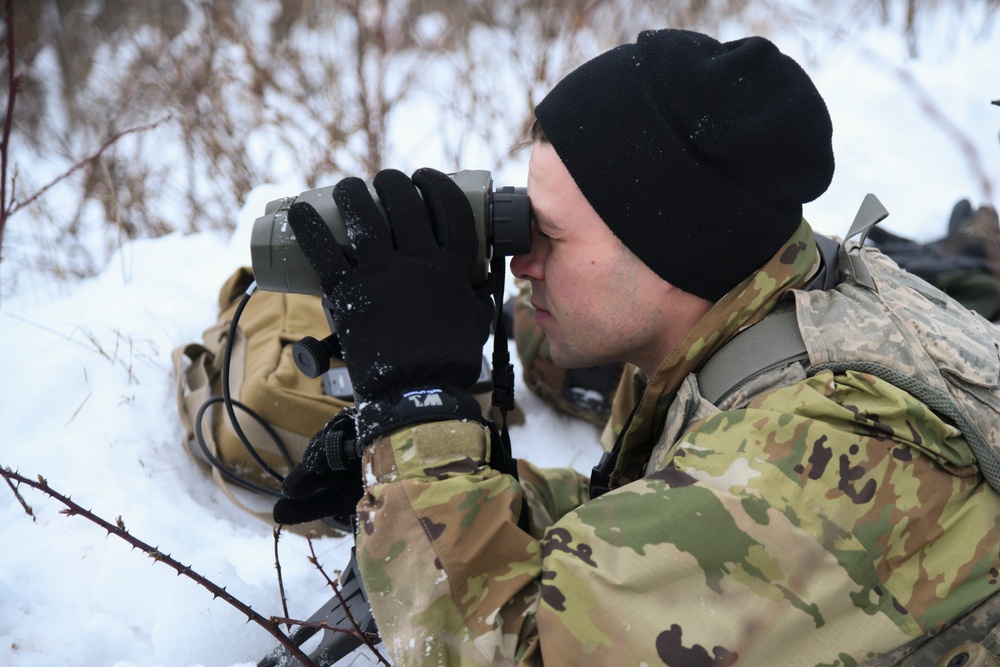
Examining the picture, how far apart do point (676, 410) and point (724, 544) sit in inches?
13.8

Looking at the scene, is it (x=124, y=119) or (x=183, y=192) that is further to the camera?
(x=124, y=119)

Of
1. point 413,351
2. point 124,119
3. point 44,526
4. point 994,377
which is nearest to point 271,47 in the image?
point 124,119

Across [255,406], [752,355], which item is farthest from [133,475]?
[752,355]

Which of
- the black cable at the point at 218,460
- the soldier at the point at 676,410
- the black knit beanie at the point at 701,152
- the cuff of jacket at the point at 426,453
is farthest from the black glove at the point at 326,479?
the black knit beanie at the point at 701,152

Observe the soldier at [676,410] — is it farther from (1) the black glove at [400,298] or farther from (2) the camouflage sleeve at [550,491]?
(2) the camouflage sleeve at [550,491]

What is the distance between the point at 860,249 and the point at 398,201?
0.90m

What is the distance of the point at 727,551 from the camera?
3.59 ft

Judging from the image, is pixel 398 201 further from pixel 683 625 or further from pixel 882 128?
pixel 882 128

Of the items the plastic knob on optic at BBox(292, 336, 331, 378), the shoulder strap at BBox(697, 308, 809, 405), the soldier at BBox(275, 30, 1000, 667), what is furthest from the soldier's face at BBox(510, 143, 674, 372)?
the plastic knob on optic at BBox(292, 336, 331, 378)

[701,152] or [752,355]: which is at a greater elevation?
[701,152]

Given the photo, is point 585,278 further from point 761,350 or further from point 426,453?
point 426,453

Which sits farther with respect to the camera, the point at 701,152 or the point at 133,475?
the point at 133,475

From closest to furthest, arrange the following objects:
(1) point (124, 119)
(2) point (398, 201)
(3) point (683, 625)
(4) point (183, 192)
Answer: (3) point (683, 625) → (2) point (398, 201) → (4) point (183, 192) → (1) point (124, 119)

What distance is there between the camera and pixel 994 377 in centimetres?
130
